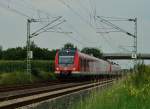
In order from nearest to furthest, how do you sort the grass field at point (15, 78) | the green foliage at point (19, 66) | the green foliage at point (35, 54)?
the grass field at point (15, 78) < the green foliage at point (19, 66) < the green foliage at point (35, 54)

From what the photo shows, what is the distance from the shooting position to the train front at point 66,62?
48938 millimetres

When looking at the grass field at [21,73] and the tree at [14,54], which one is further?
the tree at [14,54]

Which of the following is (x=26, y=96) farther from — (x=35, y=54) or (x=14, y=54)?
(x=14, y=54)

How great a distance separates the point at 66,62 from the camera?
49.5m

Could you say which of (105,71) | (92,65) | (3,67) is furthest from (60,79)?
(105,71)

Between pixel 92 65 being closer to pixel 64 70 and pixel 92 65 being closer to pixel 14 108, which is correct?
pixel 64 70

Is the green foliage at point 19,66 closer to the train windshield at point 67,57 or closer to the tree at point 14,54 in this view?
the train windshield at point 67,57

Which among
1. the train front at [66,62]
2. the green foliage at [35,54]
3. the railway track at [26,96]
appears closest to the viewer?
the railway track at [26,96]

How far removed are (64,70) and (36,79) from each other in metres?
7.63

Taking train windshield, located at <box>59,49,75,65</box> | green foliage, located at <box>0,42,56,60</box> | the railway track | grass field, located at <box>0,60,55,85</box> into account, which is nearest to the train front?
train windshield, located at <box>59,49,75,65</box>

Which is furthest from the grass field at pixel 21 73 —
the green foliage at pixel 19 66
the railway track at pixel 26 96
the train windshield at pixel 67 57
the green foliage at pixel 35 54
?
the green foliage at pixel 35 54

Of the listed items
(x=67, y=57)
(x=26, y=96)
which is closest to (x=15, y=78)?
(x=67, y=57)

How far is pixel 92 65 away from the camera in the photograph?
57781 mm

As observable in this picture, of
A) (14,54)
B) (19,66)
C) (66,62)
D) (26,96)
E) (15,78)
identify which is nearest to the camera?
(26,96)
